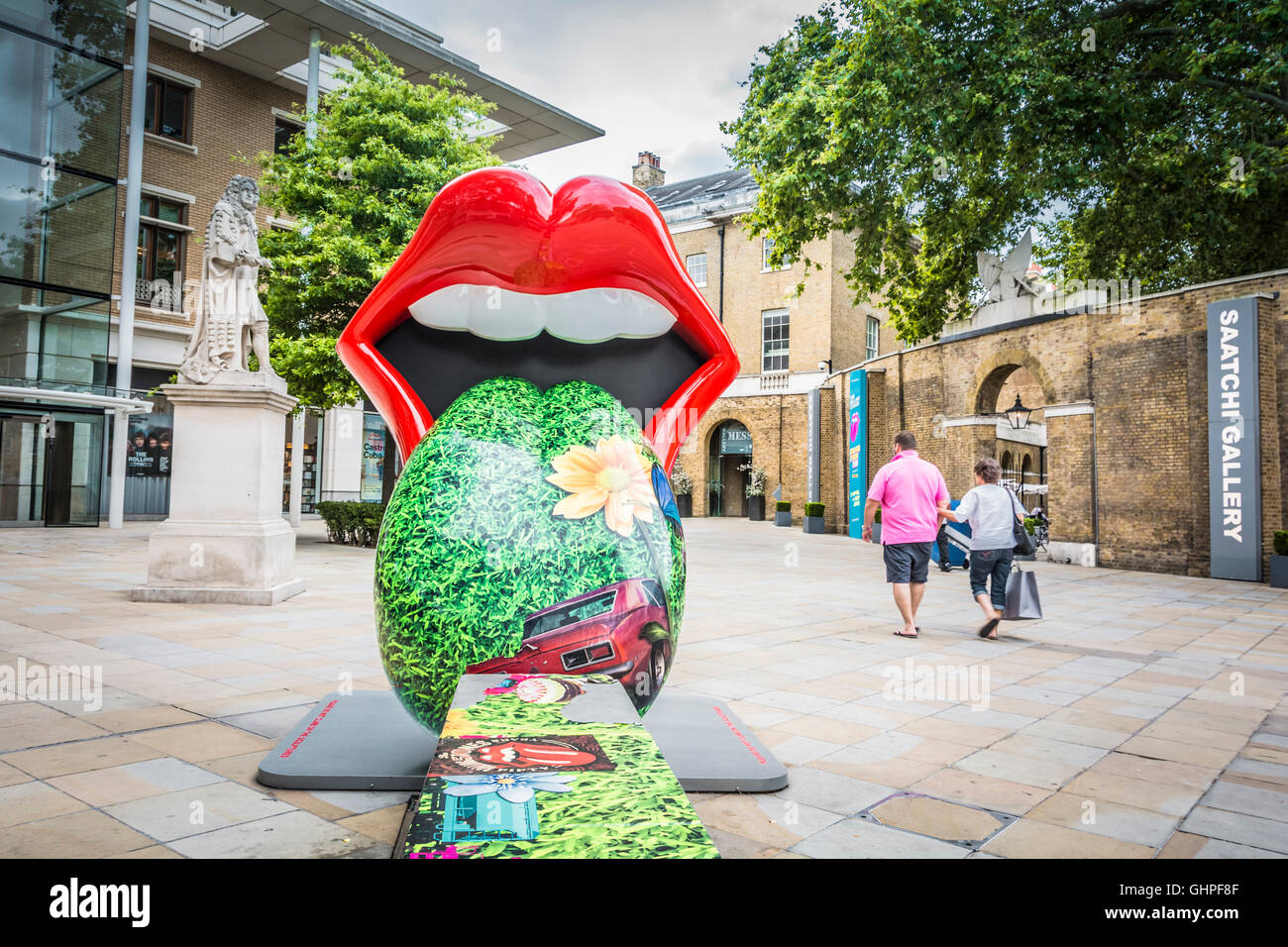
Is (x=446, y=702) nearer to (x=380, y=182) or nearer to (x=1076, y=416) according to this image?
(x=380, y=182)

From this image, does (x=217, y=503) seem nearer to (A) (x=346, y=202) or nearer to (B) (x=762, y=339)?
(A) (x=346, y=202)

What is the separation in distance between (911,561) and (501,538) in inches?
227

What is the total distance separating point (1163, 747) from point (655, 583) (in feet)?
10.4

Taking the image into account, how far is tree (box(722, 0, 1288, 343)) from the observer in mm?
12203

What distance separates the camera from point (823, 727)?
15.2 ft

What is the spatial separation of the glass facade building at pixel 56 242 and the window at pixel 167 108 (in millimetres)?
2054

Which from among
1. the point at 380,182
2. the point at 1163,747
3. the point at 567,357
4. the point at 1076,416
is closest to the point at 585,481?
the point at 567,357

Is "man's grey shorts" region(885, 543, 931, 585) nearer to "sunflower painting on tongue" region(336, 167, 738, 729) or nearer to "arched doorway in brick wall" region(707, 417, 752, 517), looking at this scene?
"sunflower painting on tongue" region(336, 167, 738, 729)

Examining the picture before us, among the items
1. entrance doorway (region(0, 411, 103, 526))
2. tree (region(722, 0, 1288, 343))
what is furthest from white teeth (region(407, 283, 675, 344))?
entrance doorway (region(0, 411, 103, 526))

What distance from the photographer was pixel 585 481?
3.11m

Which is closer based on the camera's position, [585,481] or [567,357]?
[585,481]

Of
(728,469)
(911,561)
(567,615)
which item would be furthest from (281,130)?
(567,615)

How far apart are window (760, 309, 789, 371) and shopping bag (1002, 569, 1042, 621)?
25992 mm
